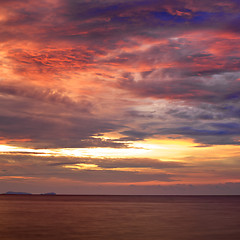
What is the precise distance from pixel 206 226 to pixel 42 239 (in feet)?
84.6

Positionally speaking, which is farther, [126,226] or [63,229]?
[126,226]

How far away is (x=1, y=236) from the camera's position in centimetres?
3878

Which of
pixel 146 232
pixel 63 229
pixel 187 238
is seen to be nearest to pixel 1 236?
pixel 63 229

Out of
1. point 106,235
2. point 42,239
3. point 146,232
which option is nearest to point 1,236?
point 42,239

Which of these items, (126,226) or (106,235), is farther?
(126,226)

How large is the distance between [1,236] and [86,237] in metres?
9.77

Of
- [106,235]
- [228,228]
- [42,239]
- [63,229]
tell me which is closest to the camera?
[42,239]

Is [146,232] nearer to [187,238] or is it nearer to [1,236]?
[187,238]

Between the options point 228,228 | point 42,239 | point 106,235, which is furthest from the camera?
point 228,228

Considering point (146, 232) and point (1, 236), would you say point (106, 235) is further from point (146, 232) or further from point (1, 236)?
point (1, 236)

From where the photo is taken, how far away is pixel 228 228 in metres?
48.7

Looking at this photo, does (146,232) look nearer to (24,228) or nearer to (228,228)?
(228,228)

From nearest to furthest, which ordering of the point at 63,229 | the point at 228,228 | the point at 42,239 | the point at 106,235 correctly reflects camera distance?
the point at 42,239
the point at 106,235
the point at 63,229
the point at 228,228

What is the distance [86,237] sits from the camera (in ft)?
127
